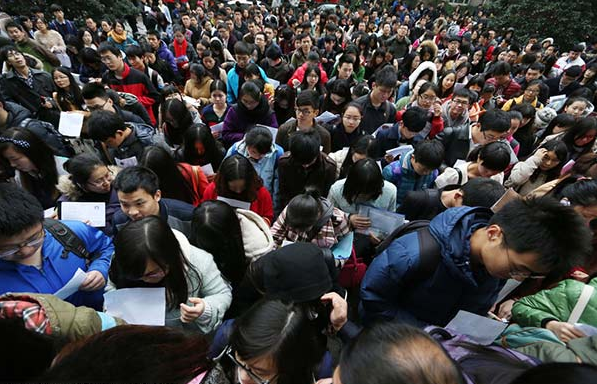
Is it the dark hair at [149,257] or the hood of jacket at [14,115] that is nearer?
the dark hair at [149,257]

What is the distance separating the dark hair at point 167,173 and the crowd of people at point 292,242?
0.02 meters

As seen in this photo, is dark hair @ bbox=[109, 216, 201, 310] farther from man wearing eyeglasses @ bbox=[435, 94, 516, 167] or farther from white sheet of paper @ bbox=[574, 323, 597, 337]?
man wearing eyeglasses @ bbox=[435, 94, 516, 167]

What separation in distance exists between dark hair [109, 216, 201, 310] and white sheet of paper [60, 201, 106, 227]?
24.3 inches

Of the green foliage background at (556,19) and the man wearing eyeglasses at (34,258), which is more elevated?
the green foliage background at (556,19)

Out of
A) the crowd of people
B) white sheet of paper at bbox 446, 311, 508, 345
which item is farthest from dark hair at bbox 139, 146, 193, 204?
white sheet of paper at bbox 446, 311, 508, 345

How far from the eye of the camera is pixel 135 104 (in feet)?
12.4

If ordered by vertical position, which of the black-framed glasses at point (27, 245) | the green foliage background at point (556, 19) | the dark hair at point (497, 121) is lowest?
the black-framed glasses at point (27, 245)

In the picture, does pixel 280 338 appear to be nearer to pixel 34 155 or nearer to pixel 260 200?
pixel 260 200

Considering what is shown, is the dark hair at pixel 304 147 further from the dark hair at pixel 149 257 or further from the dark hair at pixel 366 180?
the dark hair at pixel 149 257

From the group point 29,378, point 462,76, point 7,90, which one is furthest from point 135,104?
point 462,76

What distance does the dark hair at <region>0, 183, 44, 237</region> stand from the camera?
1.43 m

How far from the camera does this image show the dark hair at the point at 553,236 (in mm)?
1285

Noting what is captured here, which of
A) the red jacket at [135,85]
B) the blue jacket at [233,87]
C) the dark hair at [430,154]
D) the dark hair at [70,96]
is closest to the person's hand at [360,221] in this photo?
the dark hair at [430,154]

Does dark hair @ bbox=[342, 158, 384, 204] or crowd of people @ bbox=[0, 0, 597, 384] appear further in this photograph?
dark hair @ bbox=[342, 158, 384, 204]
